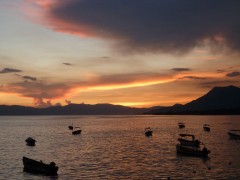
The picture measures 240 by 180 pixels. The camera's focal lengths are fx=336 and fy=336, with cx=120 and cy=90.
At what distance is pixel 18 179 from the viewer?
57812 mm

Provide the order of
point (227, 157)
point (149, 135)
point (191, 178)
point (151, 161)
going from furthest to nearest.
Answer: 1. point (149, 135)
2. point (227, 157)
3. point (151, 161)
4. point (191, 178)

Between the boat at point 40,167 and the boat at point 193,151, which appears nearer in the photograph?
the boat at point 40,167

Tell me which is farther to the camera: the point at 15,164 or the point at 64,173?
the point at 15,164

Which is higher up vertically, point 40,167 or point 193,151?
point 193,151

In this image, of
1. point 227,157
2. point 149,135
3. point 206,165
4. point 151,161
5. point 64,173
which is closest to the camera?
point 64,173

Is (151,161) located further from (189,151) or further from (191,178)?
(191,178)

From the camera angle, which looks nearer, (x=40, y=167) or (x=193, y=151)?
(x=40, y=167)

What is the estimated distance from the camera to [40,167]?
6112cm

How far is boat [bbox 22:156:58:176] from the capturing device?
2335 inches

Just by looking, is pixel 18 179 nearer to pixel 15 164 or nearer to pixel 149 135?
pixel 15 164

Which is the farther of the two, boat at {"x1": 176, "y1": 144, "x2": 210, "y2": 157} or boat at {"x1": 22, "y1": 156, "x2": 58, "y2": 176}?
boat at {"x1": 176, "y1": 144, "x2": 210, "y2": 157}

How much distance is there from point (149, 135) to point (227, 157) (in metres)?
71.2

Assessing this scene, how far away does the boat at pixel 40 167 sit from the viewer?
195 feet

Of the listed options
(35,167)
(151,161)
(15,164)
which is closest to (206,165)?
(151,161)
